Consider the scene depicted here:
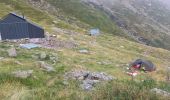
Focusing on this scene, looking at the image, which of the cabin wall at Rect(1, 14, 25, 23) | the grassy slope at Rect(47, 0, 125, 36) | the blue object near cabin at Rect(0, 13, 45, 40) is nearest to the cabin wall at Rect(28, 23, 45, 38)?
the blue object near cabin at Rect(0, 13, 45, 40)

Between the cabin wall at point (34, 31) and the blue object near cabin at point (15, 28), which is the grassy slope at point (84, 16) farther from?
the blue object near cabin at point (15, 28)

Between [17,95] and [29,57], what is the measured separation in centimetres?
2573

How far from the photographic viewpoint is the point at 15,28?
59.3 meters

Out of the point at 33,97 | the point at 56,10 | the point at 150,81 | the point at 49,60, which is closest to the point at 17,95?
the point at 33,97

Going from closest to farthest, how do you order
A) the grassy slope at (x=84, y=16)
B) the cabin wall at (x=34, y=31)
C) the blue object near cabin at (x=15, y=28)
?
the blue object near cabin at (x=15, y=28), the cabin wall at (x=34, y=31), the grassy slope at (x=84, y=16)

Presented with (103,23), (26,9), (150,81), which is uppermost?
(150,81)

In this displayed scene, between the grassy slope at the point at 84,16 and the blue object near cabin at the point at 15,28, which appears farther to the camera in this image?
the grassy slope at the point at 84,16

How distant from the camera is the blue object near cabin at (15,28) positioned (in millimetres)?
57438

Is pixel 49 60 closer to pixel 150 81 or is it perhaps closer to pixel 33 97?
pixel 150 81

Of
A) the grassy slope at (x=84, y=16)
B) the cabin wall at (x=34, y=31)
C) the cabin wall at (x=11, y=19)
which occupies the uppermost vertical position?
the cabin wall at (x=11, y=19)

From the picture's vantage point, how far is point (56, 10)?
17375 centimetres

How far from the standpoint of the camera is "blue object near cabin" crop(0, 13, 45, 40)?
57.4 meters

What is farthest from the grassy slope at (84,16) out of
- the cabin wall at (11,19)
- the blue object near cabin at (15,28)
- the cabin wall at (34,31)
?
the cabin wall at (11,19)

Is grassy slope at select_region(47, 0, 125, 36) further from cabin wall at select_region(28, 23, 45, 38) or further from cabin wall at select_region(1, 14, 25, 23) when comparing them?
cabin wall at select_region(1, 14, 25, 23)
